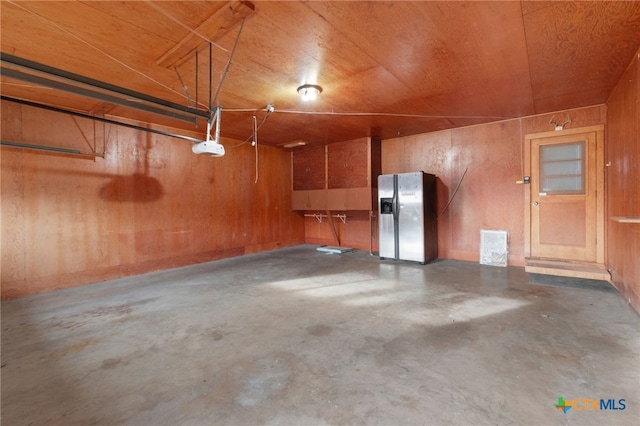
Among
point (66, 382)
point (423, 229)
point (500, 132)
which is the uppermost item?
point (500, 132)

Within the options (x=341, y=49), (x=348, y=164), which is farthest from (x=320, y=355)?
(x=348, y=164)

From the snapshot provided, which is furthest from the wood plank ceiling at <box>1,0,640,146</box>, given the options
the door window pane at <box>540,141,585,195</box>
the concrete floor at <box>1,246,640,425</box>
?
the concrete floor at <box>1,246,640,425</box>

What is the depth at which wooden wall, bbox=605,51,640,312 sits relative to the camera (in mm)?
2799

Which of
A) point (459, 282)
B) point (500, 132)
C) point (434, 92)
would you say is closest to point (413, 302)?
point (459, 282)

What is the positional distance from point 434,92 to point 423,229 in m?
2.44

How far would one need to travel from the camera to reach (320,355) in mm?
2178

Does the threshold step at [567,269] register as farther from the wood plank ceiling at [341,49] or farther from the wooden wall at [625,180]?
the wood plank ceiling at [341,49]

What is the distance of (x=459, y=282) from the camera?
4.05 m

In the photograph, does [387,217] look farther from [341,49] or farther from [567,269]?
[341,49]

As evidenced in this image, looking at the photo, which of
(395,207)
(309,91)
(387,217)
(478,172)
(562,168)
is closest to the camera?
(309,91)

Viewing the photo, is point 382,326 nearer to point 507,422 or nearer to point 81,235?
point 507,422

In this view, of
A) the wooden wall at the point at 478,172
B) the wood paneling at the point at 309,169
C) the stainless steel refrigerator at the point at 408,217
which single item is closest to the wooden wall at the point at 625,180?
the wooden wall at the point at 478,172

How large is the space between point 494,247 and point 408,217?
5.07 feet

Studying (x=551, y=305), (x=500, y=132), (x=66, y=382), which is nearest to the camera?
(x=66, y=382)
